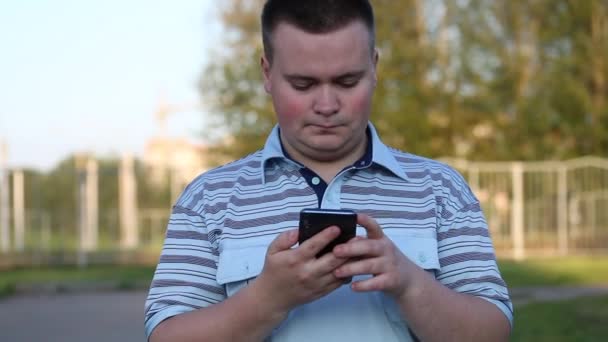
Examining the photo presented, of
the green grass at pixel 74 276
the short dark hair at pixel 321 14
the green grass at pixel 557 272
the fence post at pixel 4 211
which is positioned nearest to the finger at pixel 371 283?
the short dark hair at pixel 321 14

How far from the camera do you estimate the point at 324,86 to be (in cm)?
247

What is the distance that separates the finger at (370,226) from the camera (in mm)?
2178

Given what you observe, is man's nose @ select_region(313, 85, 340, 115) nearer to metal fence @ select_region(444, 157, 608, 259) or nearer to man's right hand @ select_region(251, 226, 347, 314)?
man's right hand @ select_region(251, 226, 347, 314)

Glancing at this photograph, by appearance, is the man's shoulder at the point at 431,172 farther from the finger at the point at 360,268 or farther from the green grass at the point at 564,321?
the green grass at the point at 564,321

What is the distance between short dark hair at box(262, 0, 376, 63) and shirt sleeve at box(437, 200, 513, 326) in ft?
1.45

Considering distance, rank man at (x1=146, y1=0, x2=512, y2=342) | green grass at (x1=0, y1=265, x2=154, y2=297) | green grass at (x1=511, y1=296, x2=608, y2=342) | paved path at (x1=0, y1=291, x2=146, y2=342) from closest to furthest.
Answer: man at (x1=146, y1=0, x2=512, y2=342)
green grass at (x1=511, y1=296, x2=608, y2=342)
paved path at (x1=0, y1=291, x2=146, y2=342)
green grass at (x1=0, y1=265, x2=154, y2=297)

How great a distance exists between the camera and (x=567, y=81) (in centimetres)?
2641

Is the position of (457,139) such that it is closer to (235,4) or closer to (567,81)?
(567,81)

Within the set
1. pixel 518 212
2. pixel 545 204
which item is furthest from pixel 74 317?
pixel 545 204

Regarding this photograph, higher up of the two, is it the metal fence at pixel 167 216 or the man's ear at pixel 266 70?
the man's ear at pixel 266 70

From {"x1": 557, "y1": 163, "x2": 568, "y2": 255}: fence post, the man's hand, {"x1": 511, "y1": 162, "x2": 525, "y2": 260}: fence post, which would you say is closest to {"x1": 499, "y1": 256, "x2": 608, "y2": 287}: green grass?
{"x1": 557, "y1": 163, "x2": 568, "y2": 255}: fence post

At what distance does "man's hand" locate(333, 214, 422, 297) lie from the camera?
216 centimetres

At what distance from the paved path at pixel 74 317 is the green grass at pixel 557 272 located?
506 centimetres

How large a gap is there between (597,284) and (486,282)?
13.0 m
